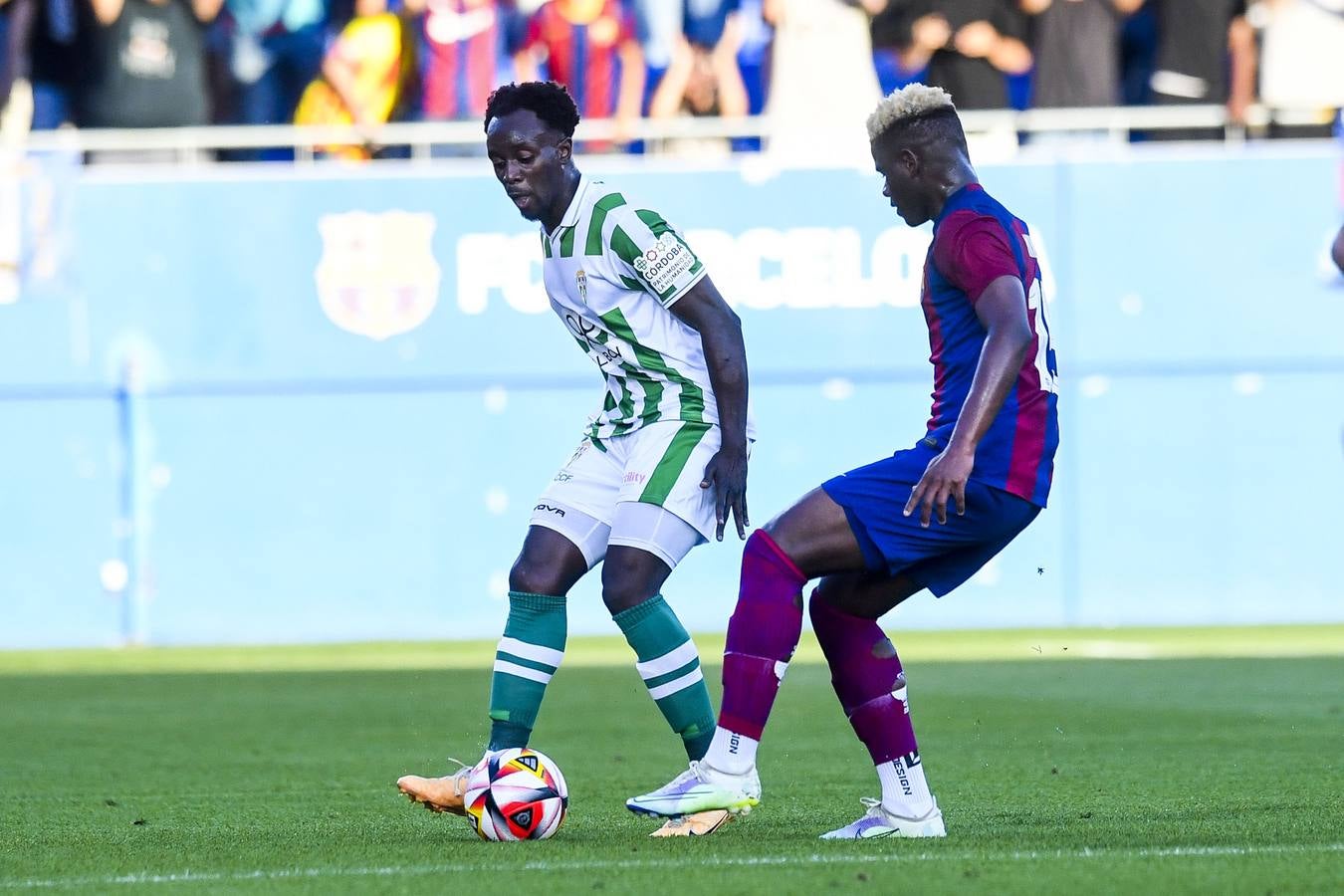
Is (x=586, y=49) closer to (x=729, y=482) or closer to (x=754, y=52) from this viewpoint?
(x=754, y=52)

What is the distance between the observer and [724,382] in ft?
20.6

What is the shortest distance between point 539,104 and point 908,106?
1258 millimetres

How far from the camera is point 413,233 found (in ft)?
57.1

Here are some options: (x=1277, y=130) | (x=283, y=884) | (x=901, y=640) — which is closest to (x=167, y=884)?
(x=283, y=884)

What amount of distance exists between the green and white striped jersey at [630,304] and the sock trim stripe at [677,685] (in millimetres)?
743

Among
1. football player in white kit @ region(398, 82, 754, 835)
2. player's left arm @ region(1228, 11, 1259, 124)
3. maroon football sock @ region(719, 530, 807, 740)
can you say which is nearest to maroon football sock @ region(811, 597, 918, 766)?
maroon football sock @ region(719, 530, 807, 740)

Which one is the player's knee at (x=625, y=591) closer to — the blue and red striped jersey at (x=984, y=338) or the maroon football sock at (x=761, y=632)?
the maroon football sock at (x=761, y=632)

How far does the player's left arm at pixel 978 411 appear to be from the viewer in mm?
5320

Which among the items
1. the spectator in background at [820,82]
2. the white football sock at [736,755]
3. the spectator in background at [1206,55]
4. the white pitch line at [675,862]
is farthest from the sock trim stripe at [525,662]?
the spectator in background at [1206,55]

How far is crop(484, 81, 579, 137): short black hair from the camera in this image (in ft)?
21.0

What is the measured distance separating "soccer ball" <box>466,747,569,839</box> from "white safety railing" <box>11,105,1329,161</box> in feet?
37.7

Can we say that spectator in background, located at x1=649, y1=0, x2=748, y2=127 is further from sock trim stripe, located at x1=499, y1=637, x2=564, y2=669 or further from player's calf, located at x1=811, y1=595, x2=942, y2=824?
player's calf, located at x1=811, y1=595, x2=942, y2=824

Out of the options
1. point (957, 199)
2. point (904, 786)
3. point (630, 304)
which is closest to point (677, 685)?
point (904, 786)

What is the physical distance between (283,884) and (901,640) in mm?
11635
